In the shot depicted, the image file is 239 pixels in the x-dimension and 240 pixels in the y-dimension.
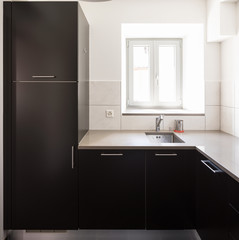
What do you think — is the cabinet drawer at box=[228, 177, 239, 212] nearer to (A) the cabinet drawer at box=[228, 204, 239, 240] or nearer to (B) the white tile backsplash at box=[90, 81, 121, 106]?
(A) the cabinet drawer at box=[228, 204, 239, 240]

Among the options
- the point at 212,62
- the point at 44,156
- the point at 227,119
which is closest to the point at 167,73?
the point at 212,62

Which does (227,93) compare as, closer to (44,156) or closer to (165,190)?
(165,190)

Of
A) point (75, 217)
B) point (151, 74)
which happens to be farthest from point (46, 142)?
point (151, 74)

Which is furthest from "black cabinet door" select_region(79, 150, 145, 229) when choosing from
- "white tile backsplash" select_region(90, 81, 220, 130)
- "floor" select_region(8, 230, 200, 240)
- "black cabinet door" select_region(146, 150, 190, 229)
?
"white tile backsplash" select_region(90, 81, 220, 130)

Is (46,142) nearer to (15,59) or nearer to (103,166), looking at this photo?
(103,166)

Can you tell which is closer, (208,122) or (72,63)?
(72,63)

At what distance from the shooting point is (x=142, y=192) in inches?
91.1

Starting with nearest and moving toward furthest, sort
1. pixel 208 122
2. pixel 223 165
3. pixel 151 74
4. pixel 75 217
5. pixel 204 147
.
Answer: pixel 223 165, pixel 204 147, pixel 75 217, pixel 208 122, pixel 151 74

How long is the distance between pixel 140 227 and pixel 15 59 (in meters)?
1.71

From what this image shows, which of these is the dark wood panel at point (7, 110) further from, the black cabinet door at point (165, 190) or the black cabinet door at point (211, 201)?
the black cabinet door at point (211, 201)

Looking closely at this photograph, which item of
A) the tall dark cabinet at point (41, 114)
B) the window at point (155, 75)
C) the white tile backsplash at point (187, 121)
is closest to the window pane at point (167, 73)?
the window at point (155, 75)

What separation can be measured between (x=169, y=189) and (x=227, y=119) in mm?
1070

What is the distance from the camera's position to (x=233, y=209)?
60.8 inches

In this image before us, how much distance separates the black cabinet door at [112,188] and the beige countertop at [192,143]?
7cm
